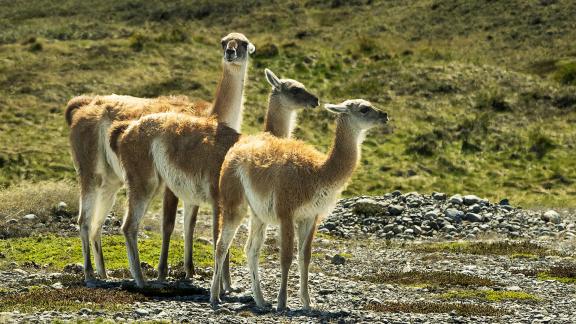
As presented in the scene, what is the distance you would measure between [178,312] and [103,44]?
33.9 meters

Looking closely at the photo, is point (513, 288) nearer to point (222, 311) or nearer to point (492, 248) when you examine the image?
point (492, 248)

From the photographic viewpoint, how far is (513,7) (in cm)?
5888

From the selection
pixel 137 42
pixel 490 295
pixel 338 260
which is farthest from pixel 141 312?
pixel 137 42

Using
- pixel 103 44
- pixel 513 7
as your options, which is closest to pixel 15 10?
pixel 103 44

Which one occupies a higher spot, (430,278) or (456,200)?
(456,200)

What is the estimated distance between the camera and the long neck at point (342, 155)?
11344mm

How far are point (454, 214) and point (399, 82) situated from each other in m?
18.4

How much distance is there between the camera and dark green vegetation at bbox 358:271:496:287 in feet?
46.7

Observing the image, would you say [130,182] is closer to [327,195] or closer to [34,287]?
[34,287]

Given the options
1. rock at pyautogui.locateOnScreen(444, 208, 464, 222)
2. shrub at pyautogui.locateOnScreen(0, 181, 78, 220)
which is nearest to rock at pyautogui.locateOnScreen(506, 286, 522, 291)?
rock at pyautogui.locateOnScreen(444, 208, 464, 222)

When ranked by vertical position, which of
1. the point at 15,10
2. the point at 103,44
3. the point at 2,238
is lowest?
the point at 2,238

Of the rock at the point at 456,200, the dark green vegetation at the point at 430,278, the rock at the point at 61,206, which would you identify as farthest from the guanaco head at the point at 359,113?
the rock at the point at 456,200

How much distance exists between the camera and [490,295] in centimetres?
1305

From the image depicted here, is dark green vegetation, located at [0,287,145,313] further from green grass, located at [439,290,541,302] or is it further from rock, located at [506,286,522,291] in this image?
rock, located at [506,286,522,291]
